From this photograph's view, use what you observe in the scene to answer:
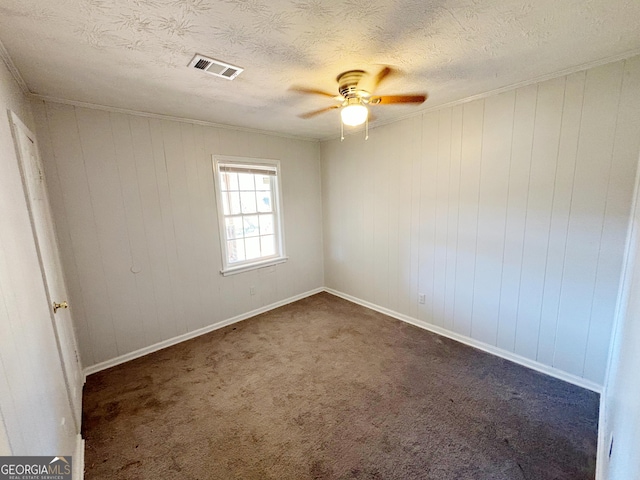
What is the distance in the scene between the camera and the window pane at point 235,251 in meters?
3.46

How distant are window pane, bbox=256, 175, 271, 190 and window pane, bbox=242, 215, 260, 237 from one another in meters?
0.41

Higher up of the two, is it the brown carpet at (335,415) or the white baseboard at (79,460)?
the white baseboard at (79,460)

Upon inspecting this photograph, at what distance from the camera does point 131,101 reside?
2.36 metres

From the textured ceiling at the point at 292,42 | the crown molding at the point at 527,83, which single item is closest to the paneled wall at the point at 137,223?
the textured ceiling at the point at 292,42

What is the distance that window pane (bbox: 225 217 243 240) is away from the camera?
344cm

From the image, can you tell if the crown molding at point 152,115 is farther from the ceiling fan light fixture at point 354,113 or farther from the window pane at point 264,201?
the ceiling fan light fixture at point 354,113

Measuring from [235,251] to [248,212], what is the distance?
1.79 feet

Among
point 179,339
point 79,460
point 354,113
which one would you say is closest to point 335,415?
point 79,460

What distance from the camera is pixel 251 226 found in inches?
144

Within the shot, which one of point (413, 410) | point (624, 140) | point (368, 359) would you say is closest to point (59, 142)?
point (368, 359)

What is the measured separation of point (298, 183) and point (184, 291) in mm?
2096

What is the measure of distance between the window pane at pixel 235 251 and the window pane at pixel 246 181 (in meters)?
0.72

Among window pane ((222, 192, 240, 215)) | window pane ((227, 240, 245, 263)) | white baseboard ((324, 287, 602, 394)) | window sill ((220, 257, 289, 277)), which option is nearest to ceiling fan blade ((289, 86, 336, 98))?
window pane ((222, 192, 240, 215))

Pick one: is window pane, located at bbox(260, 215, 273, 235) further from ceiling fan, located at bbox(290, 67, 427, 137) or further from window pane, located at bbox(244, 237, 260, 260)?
ceiling fan, located at bbox(290, 67, 427, 137)
